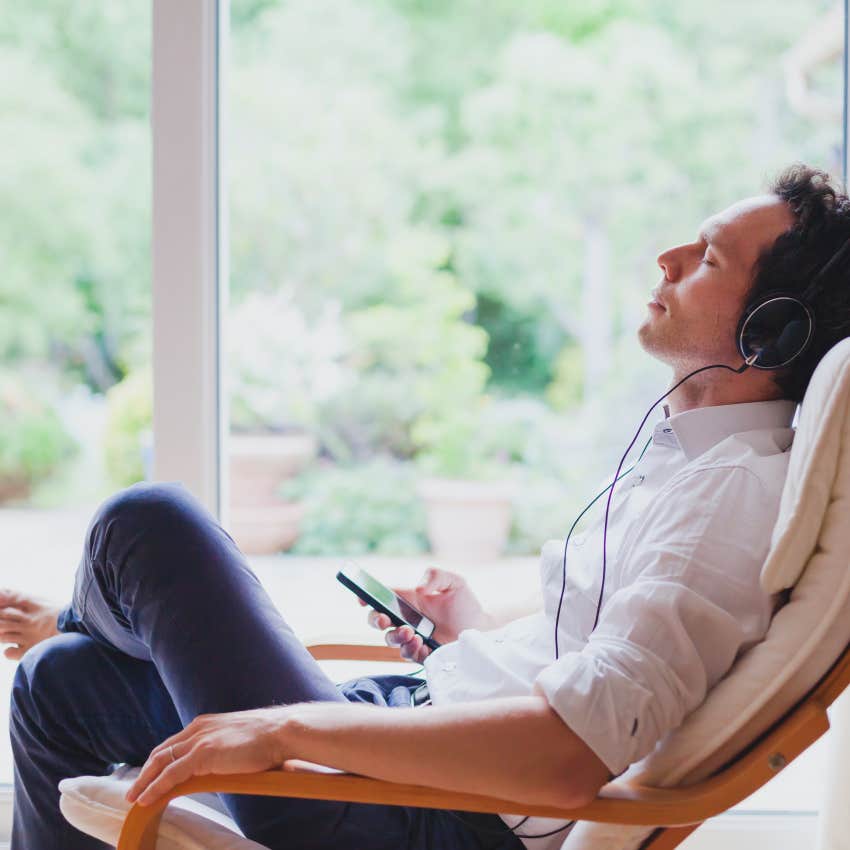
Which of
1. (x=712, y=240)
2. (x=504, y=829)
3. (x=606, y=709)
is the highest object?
(x=712, y=240)

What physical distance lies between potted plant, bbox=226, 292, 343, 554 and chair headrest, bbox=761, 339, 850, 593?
4078 mm

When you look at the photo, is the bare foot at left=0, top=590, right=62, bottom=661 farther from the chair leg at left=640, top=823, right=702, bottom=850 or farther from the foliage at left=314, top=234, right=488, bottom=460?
the foliage at left=314, top=234, right=488, bottom=460

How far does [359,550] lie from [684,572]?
13.4 feet

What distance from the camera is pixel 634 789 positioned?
1.01m

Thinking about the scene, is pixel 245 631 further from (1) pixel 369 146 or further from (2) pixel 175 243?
(1) pixel 369 146

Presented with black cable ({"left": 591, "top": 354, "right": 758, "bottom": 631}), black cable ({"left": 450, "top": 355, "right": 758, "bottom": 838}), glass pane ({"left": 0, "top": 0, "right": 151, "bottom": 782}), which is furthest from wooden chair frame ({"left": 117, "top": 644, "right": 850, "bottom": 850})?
glass pane ({"left": 0, "top": 0, "right": 151, "bottom": 782})

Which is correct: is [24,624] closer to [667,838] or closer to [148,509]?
[148,509]

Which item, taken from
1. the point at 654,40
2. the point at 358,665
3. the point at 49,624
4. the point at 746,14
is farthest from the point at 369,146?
the point at 49,624

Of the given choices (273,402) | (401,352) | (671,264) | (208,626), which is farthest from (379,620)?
(401,352)

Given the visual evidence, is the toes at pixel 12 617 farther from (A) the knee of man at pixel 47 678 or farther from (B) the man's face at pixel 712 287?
(B) the man's face at pixel 712 287

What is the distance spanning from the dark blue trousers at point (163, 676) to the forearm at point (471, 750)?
0.17 meters

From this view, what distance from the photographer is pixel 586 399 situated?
5.23 metres

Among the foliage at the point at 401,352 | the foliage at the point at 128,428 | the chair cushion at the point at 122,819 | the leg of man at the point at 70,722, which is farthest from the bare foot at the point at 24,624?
the foliage at the point at 401,352

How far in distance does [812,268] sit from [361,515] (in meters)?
4.03
